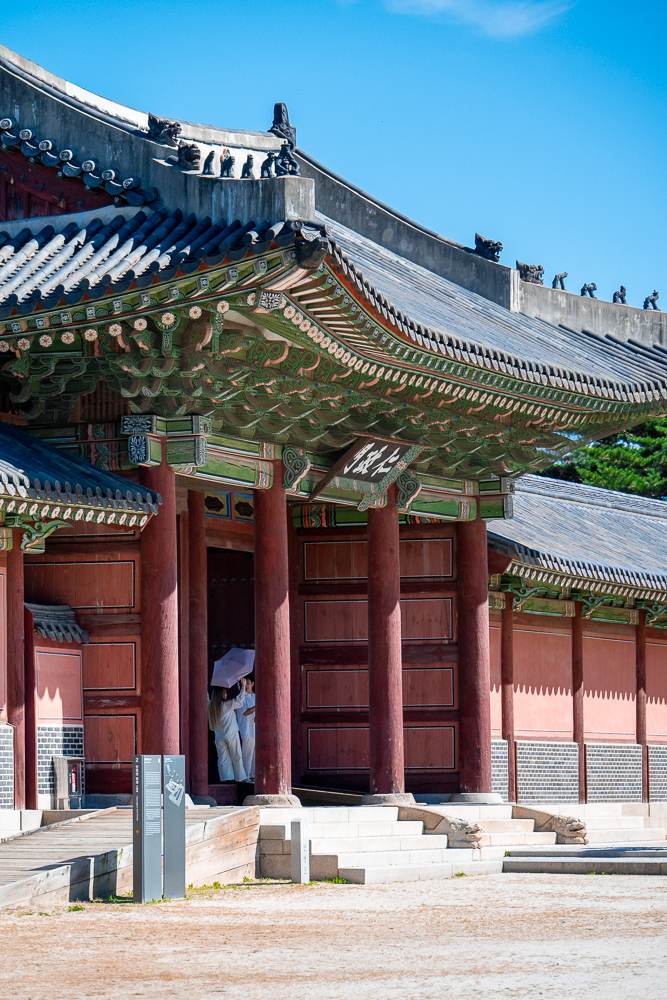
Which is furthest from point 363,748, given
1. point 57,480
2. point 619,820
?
point 57,480

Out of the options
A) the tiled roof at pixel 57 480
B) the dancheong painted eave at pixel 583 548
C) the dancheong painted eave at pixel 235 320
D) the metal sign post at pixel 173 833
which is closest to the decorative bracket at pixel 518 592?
the dancheong painted eave at pixel 583 548

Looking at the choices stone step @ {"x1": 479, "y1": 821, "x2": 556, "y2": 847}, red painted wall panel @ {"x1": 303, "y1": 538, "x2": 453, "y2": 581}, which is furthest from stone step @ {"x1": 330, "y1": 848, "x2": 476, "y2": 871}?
red painted wall panel @ {"x1": 303, "y1": 538, "x2": 453, "y2": 581}

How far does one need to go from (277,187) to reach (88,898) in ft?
20.6

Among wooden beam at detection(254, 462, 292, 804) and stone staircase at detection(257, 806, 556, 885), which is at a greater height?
wooden beam at detection(254, 462, 292, 804)

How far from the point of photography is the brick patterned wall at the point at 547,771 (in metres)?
21.1

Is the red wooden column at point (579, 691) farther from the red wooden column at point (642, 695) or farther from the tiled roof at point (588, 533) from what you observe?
the red wooden column at point (642, 695)

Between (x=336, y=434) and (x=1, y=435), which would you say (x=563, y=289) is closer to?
(x=336, y=434)

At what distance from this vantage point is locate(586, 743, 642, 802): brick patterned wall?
73.9 feet

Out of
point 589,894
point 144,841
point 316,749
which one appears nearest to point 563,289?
point 316,749

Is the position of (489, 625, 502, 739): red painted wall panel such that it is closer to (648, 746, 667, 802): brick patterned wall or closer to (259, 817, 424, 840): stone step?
(259, 817, 424, 840): stone step

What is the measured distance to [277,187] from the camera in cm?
1373

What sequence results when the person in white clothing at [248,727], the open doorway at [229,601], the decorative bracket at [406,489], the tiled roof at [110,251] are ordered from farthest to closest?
the open doorway at [229,601]
the person in white clothing at [248,727]
the decorative bracket at [406,489]
the tiled roof at [110,251]

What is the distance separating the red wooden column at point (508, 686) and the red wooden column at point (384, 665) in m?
3.22

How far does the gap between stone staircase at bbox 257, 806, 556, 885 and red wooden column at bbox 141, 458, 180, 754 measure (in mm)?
1337
